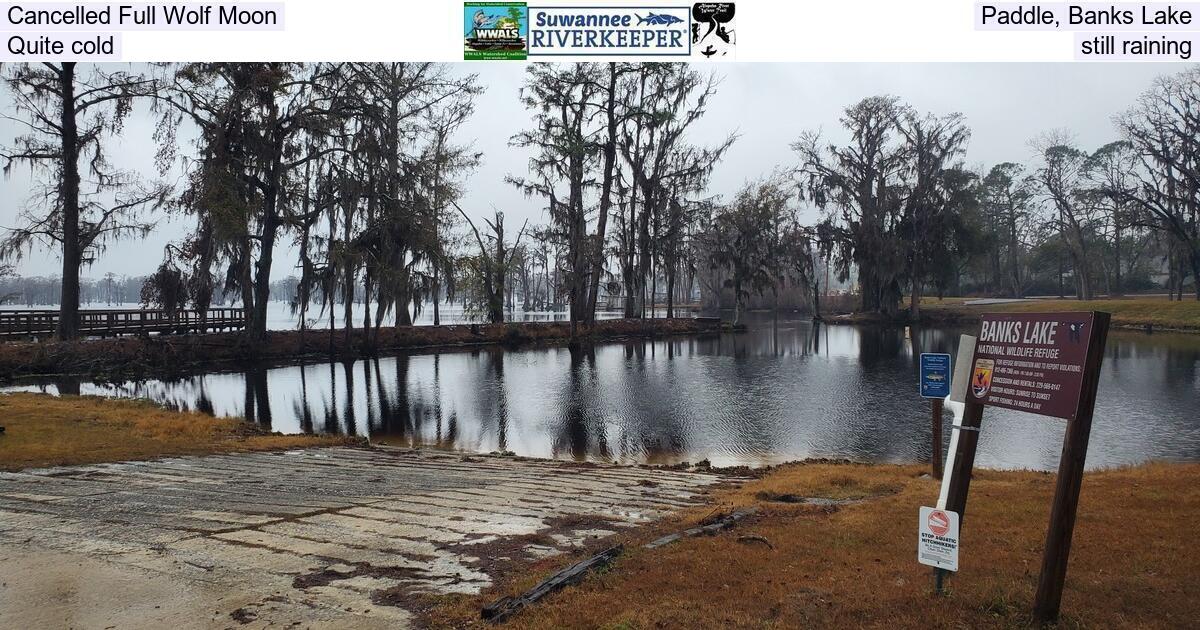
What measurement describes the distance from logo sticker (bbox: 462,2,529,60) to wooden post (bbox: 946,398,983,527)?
1278cm

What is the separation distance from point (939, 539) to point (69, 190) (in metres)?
31.9

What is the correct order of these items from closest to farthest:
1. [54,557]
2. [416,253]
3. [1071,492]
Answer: [1071,492] → [54,557] → [416,253]

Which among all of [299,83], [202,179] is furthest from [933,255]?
[202,179]

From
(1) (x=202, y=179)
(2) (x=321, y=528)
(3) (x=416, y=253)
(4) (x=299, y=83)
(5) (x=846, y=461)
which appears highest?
(4) (x=299, y=83)

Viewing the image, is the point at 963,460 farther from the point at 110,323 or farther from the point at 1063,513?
the point at 110,323

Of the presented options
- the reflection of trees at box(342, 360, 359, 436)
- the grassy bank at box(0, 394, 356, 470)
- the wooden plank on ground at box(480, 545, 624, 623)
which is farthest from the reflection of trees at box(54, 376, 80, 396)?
the wooden plank on ground at box(480, 545, 624, 623)

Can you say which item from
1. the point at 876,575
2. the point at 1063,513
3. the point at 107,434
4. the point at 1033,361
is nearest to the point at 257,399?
the point at 107,434

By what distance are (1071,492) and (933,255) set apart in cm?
4990

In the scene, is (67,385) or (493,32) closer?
(493,32)

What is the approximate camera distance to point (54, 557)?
5.68 m

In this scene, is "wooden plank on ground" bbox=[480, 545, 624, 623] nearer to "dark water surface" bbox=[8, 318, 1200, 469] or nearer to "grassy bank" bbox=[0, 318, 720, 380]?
"dark water surface" bbox=[8, 318, 1200, 469]

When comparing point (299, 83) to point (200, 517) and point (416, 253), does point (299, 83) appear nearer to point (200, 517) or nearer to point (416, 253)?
point (416, 253)

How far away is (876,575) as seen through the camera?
5102mm

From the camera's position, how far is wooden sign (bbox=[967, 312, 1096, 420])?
3977 millimetres
